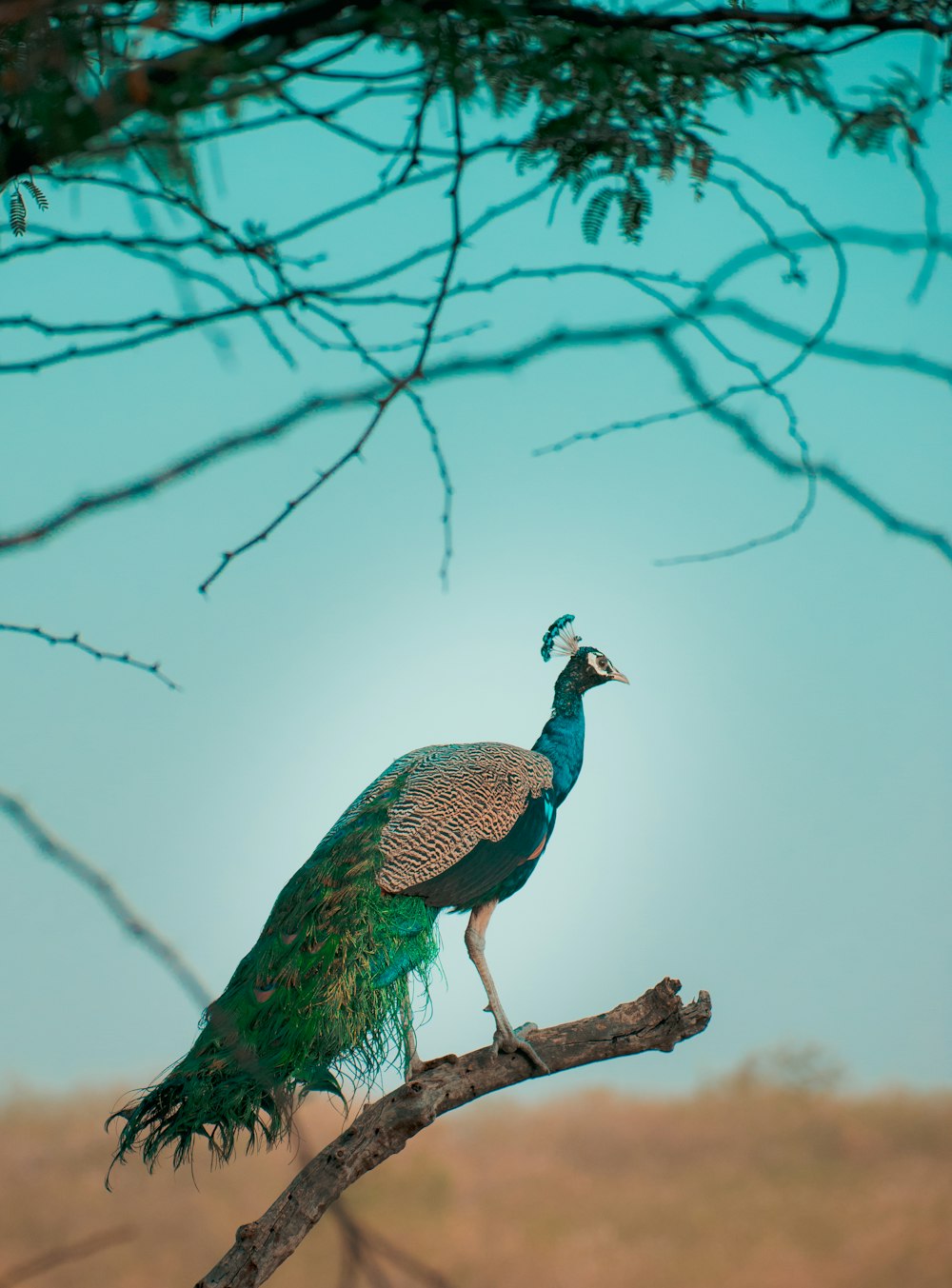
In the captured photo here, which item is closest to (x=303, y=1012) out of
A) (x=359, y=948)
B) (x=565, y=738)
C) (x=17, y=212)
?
(x=359, y=948)

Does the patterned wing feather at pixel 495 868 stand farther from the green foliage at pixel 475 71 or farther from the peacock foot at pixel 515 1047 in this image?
the green foliage at pixel 475 71

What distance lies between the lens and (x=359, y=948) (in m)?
1.65

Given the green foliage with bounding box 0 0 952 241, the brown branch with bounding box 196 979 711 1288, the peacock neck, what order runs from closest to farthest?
the green foliage with bounding box 0 0 952 241
the brown branch with bounding box 196 979 711 1288
the peacock neck

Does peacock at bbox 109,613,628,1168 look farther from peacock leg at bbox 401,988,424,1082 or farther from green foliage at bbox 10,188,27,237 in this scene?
green foliage at bbox 10,188,27,237

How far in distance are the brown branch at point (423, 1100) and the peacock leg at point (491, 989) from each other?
0.05 feet

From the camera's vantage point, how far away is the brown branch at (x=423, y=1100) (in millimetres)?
1407

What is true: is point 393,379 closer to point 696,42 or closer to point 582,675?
point 696,42

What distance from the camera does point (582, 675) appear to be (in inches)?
85.4

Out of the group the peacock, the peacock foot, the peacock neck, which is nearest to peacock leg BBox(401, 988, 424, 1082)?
the peacock

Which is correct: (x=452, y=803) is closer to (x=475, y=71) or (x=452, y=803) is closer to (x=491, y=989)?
(x=491, y=989)

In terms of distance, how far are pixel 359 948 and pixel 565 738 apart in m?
0.64

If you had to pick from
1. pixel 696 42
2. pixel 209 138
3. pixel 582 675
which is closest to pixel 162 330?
pixel 209 138

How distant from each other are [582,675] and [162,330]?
1.56 m

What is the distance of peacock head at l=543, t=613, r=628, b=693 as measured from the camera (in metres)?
2.16
